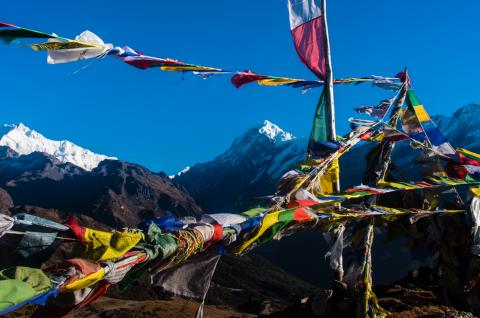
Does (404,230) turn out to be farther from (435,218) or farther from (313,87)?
(313,87)

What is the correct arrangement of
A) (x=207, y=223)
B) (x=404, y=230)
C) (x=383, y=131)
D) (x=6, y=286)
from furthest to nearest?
(x=404, y=230)
(x=383, y=131)
(x=207, y=223)
(x=6, y=286)

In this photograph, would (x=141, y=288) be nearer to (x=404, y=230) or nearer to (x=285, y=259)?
(x=285, y=259)

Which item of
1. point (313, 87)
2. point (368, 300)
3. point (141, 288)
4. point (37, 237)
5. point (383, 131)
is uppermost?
point (313, 87)

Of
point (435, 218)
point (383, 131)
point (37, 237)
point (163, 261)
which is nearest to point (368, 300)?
point (435, 218)

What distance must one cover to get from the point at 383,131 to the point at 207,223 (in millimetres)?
6899

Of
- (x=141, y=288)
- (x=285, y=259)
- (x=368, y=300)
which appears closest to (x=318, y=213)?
(x=368, y=300)

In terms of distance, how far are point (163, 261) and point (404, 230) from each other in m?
9.74

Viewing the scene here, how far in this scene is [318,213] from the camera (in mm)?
8617

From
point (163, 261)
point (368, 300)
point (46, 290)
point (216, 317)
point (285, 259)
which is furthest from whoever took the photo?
point (285, 259)

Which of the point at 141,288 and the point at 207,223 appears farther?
the point at 141,288

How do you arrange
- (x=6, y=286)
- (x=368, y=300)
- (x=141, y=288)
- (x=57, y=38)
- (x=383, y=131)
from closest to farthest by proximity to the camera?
(x=6, y=286), (x=57, y=38), (x=368, y=300), (x=383, y=131), (x=141, y=288)

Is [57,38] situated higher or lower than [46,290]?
higher

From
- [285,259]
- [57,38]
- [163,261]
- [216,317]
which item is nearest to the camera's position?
[163,261]

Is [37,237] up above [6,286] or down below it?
above
